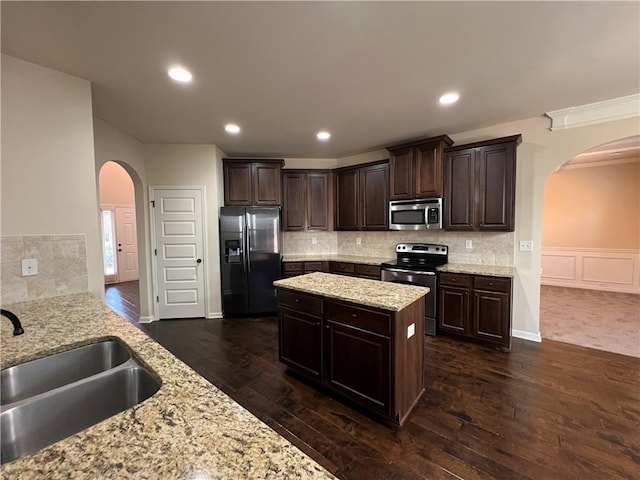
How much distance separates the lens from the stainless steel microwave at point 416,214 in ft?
12.1

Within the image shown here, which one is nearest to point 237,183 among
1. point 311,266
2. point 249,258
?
point 249,258

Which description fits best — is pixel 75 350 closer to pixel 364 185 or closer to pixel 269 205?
pixel 269 205

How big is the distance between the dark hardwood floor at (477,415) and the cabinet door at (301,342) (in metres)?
0.17

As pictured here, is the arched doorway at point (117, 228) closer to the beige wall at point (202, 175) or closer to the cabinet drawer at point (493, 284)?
the beige wall at point (202, 175)

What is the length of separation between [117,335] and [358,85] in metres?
2.53

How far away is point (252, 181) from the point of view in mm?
4590

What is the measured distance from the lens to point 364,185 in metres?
4.53

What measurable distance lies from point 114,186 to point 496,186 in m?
8.25

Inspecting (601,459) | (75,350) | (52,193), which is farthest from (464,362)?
(52,193)

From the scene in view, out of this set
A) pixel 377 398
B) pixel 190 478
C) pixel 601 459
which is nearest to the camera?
pixel 190 478

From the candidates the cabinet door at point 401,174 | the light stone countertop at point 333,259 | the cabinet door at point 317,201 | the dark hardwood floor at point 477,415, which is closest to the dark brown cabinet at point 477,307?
the dark hardwood floor at point 477,415

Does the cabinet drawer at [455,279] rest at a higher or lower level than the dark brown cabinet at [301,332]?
higher

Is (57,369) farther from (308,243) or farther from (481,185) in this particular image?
(308,243)

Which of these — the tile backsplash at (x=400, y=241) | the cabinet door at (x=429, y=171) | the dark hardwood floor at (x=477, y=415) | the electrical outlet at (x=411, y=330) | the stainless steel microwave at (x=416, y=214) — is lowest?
the dark hardwood floor at (x=477, y=415)
